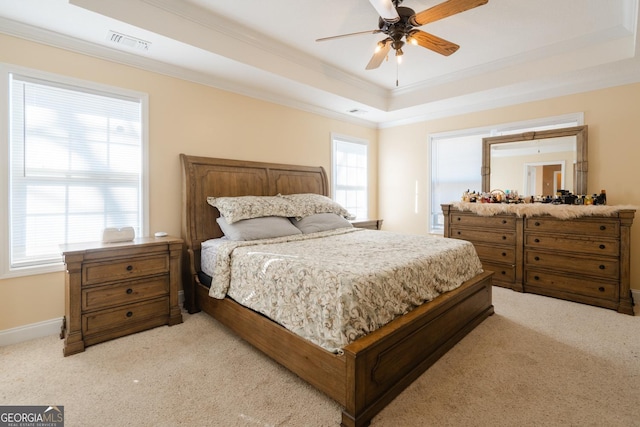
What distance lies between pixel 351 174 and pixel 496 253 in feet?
8.24

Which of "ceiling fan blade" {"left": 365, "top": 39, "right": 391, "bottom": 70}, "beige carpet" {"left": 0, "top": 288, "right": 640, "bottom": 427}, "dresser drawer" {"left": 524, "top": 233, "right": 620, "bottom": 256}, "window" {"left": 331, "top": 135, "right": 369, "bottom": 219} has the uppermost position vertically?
"ceiling fan blade" {"left": 365, "top": 39, "right": 391, "bottom": 70}

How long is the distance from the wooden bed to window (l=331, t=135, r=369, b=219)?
1.56m

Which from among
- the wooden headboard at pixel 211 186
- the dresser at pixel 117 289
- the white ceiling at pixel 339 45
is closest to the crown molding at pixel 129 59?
the white ceiling at pixel 339 45

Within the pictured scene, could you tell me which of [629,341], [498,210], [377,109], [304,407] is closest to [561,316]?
[629,341]

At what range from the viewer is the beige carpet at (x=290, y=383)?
164 cm

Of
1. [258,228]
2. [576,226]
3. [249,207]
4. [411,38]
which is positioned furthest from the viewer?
[576,226]

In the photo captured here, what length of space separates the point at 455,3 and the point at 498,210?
2.55 m

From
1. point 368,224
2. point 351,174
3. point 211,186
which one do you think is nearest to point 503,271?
point 368,224

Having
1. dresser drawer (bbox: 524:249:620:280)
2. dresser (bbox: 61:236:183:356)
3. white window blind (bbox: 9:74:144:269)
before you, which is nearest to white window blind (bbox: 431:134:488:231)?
dresser drawer (bbox: 524:249:620:280)

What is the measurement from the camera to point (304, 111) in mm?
A: 4457

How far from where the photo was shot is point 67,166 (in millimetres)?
2637

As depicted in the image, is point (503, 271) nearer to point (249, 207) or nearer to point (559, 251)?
point (559, 251)

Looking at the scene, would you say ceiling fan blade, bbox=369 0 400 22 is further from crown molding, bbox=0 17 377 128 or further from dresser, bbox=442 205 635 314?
dresser, bbox=442 205 635 314

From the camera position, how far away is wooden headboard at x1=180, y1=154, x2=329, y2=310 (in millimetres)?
3178
